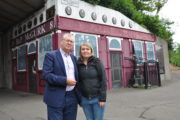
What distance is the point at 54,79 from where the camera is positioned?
8.38 ft

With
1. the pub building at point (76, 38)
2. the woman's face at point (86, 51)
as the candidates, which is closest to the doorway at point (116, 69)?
the pub building at point (76, 38)

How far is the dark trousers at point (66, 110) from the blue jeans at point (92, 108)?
233mm

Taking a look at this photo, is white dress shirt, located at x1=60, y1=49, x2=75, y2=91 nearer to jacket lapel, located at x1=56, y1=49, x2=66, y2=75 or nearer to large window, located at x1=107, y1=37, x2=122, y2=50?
jacket lapel, located at x1=56, y1=49, x2=66, y2=75

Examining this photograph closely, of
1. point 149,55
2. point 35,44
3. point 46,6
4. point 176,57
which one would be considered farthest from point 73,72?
point 176,57

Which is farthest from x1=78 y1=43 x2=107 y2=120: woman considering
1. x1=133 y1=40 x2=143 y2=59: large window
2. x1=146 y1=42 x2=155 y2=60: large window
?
x1=146 y1=42 x2=155 y2=60: large window

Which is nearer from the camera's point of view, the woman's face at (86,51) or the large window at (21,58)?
the woman's face at (86,51)

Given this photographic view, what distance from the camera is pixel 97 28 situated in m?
10.6

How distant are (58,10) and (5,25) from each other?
640 cm

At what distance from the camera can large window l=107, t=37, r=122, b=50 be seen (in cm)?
1116

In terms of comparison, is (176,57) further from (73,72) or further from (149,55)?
(73,72)

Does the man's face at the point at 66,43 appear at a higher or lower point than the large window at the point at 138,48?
lower

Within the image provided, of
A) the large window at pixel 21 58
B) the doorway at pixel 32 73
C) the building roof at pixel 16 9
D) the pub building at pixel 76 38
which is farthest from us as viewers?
the large window at pixel 21 58

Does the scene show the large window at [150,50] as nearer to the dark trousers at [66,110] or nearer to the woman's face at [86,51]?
the woman's face at [86,51]

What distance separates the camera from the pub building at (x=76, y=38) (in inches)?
367
